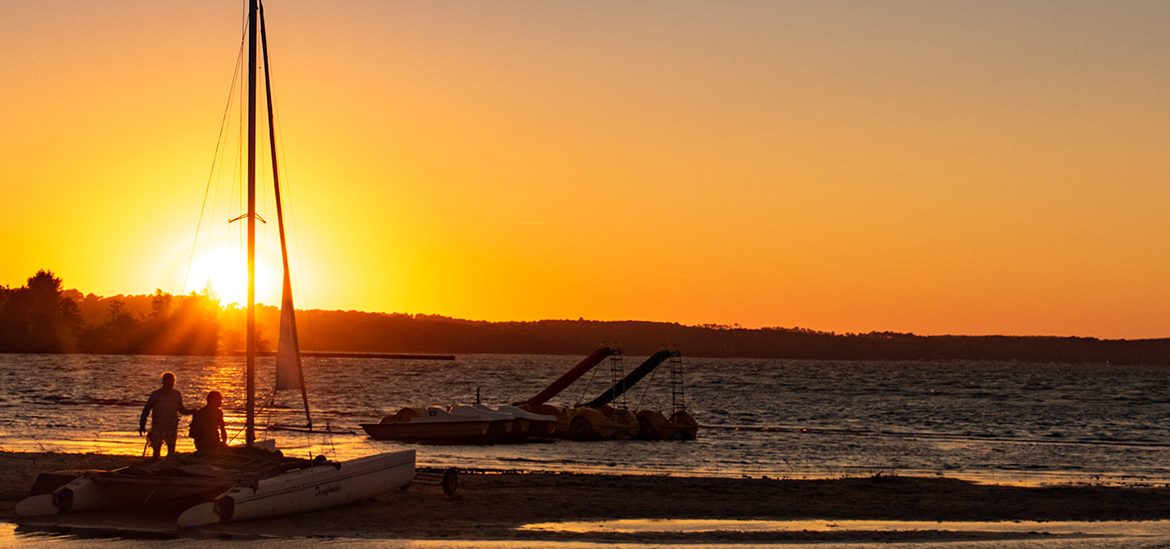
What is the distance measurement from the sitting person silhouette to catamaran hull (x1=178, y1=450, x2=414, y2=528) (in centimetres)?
230

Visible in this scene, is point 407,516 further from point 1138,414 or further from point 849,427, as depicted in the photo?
point 1138,414

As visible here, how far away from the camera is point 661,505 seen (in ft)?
93.5

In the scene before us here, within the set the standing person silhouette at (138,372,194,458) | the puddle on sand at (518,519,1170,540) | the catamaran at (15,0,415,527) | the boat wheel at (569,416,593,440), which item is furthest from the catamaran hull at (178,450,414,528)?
the boat wheel at (569,416,593,440)

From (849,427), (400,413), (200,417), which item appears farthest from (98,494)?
(849,427)

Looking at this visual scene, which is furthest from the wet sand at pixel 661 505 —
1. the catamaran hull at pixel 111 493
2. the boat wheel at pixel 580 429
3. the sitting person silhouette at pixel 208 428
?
the boat wheel at pixel 580 429

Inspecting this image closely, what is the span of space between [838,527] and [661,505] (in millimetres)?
4634

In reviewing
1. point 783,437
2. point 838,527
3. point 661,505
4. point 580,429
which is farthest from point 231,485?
point 783,437

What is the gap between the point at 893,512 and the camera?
92.3 ft

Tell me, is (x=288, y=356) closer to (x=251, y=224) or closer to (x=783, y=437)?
(x=251, y=224)

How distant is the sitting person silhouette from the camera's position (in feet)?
85.9

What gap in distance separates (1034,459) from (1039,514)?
2579cm

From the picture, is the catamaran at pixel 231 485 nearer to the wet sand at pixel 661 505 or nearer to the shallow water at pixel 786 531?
the wet sand at pixel 661 505

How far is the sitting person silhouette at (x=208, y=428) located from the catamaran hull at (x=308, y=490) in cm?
230

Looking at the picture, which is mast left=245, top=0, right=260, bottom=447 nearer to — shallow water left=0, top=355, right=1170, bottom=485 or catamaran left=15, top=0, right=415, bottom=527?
catamaran left=15, top=0, right=415, bottom=527
